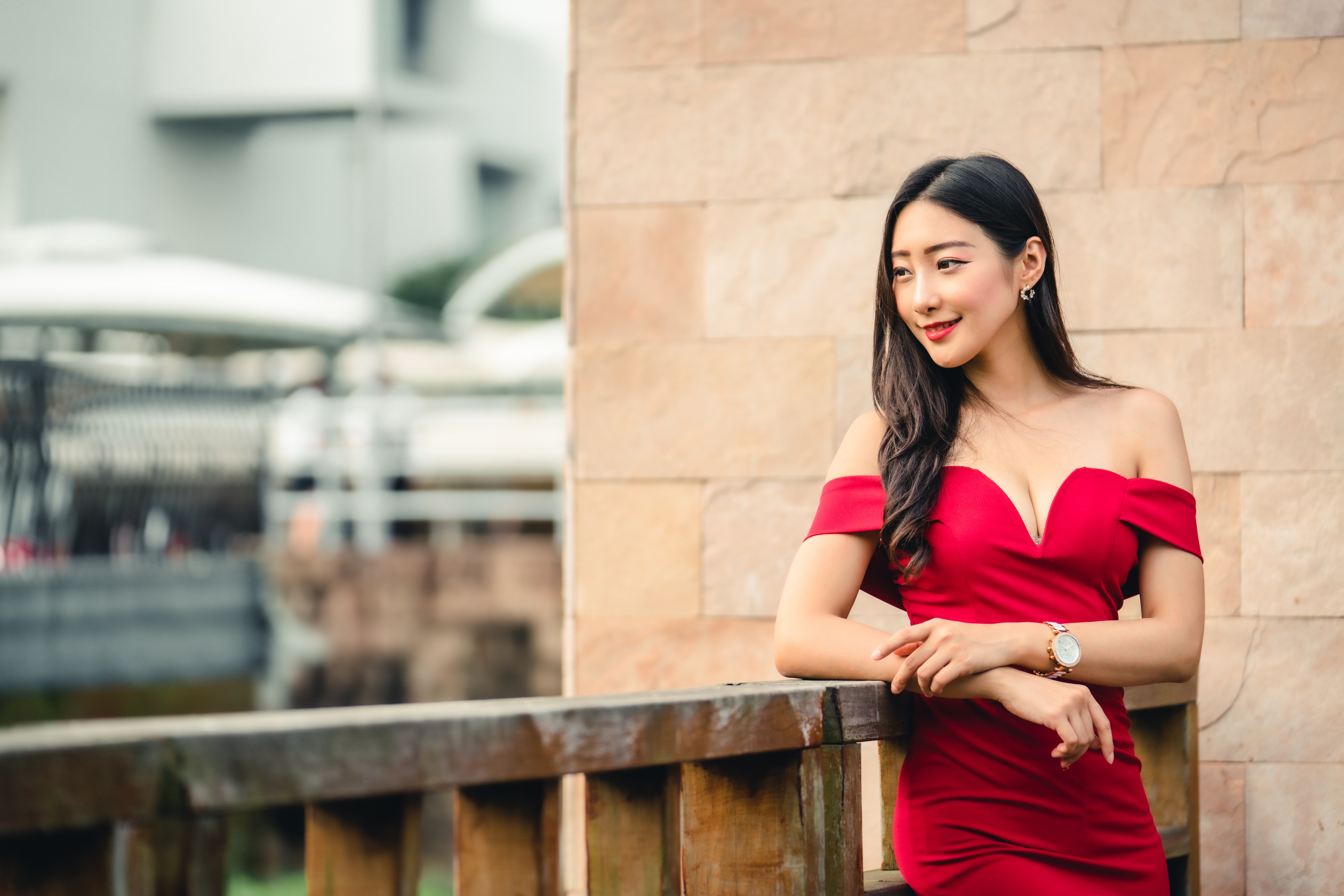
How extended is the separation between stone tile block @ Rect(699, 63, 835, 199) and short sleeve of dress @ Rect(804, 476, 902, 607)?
56.1 inches

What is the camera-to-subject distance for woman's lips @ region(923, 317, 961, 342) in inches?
79.7

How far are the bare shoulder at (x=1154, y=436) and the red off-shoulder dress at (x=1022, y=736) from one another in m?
0.03

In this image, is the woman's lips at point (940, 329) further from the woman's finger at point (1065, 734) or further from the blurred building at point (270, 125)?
the blurred building at point (270, 125)

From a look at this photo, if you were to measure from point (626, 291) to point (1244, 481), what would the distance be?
4.89 feet

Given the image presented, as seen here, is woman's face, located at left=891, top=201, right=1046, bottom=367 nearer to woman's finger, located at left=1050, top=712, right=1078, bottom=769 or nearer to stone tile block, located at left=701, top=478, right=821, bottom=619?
woman's finger, located at left=1050, top=712, right=1078, bottom=769

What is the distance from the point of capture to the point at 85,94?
2128 centimetres

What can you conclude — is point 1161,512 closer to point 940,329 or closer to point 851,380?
point 940,329

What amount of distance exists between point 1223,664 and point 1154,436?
126 centimetres

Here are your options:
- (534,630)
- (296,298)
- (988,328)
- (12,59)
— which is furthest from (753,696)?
(12,59)

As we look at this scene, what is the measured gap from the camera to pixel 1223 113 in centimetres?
310

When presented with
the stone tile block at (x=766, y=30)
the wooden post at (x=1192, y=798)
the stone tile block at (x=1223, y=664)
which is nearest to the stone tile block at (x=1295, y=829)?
the stone tile block at (x=1223, y=664)

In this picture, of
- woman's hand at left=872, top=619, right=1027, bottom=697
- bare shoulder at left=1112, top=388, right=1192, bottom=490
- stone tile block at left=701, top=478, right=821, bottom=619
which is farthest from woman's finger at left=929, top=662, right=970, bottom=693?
stone tile block at left=701, top=478, right=821, bottom=619

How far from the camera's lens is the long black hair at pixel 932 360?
1957mm

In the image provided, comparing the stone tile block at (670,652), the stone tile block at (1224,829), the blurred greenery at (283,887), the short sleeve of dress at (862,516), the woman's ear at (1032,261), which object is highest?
the woman's ear at (1032,261)
